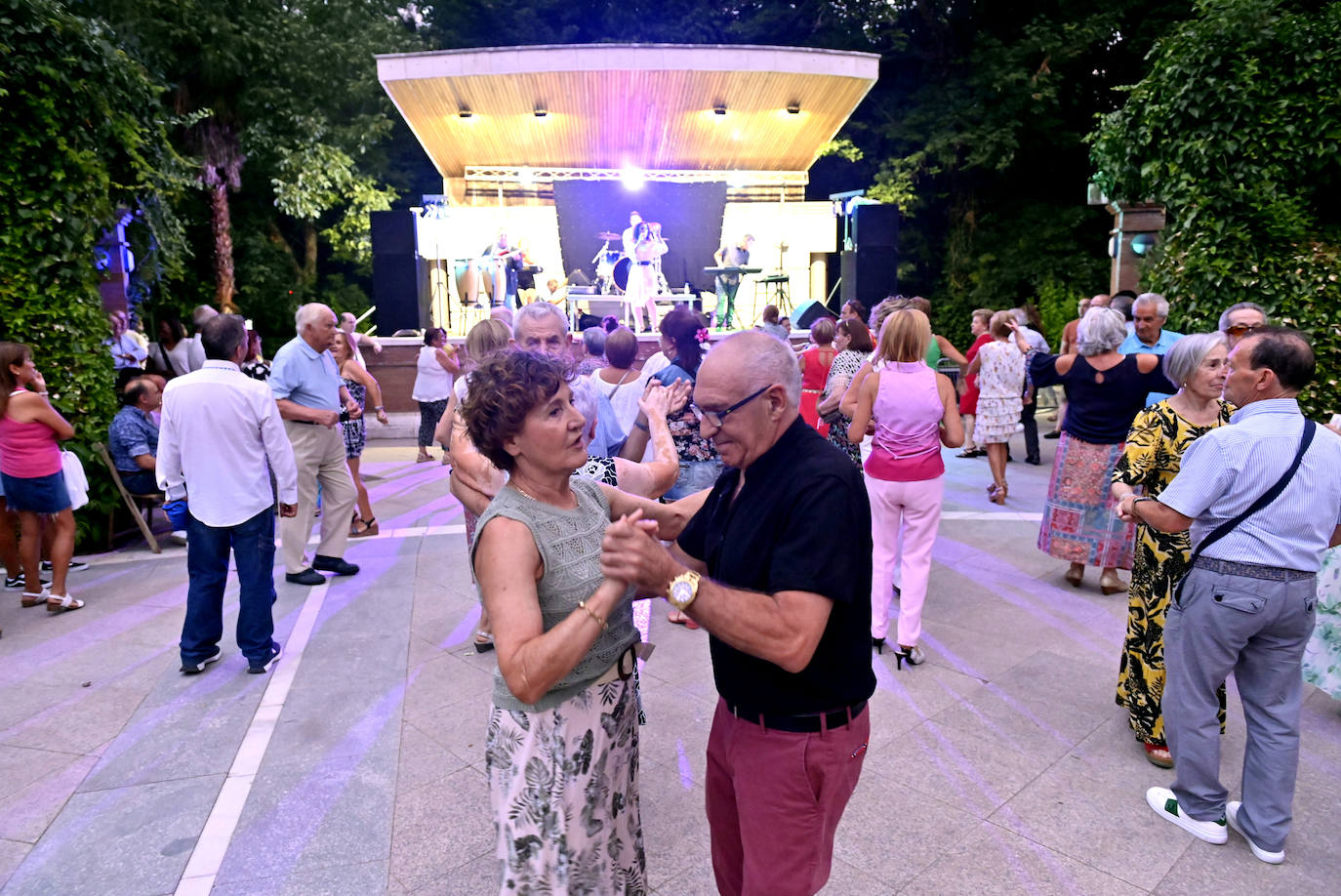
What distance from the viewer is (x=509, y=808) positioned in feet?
6.35

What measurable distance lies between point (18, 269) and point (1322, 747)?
829cm

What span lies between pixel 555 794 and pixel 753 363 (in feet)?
3.51

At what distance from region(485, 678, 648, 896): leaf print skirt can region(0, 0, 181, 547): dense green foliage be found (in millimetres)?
6066

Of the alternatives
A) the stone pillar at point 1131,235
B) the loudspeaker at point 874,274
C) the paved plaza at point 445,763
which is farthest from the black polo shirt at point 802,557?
the loudspeaker at point 874,274

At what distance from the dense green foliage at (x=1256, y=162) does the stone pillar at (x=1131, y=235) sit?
14.2ft

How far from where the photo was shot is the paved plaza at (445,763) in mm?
2846

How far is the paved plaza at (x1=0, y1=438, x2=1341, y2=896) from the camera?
9.34 feet

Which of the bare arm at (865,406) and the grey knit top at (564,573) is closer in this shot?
the grey knit top at (564,573)

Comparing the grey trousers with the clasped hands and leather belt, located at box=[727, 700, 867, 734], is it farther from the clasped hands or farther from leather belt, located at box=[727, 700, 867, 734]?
the clasped hands

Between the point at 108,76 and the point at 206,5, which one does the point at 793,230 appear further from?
the point at 108,76

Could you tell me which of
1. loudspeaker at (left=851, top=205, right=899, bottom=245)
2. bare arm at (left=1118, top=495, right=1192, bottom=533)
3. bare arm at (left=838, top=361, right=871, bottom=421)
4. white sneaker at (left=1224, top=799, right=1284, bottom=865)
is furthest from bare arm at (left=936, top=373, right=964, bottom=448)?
loudspeaker at (left=851, top=205, right=899, bottom=245)

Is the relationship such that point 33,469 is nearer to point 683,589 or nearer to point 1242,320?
point 683,589

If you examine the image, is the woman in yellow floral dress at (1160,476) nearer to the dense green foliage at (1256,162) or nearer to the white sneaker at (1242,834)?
the white sneaker at (1242,834)

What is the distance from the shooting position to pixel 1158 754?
3.45 meters
